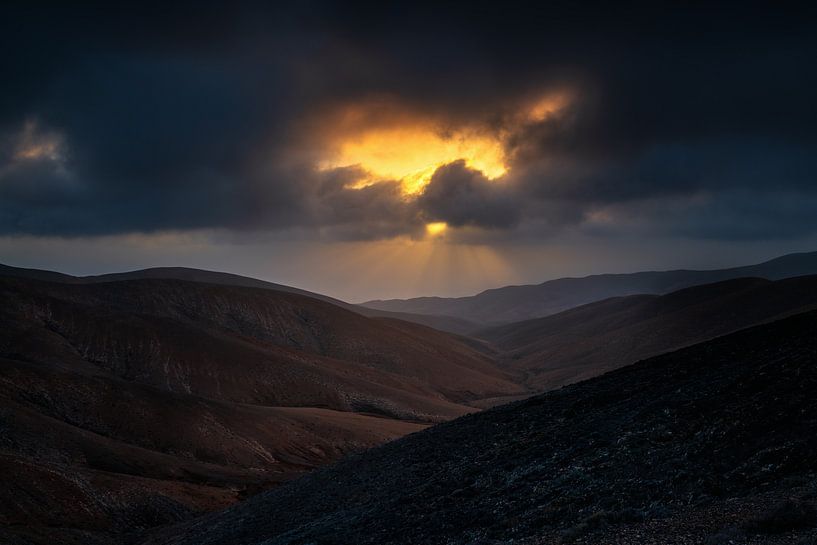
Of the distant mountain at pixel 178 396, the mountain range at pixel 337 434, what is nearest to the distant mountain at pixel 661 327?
the mountain range at pixel 337 434

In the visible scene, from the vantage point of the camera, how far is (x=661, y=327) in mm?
139625

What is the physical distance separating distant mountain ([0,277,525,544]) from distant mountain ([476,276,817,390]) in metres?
15.7

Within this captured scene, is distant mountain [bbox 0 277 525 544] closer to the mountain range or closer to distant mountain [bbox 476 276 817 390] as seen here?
the mountain range

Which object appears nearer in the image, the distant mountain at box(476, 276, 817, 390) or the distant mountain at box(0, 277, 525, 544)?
the distant mountain at box(0, 277, 525, 544)

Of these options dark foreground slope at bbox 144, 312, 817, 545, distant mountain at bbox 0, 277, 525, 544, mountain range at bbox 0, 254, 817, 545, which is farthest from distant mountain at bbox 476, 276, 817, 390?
dark foreground slope at bbox 144, 312, 817, 545

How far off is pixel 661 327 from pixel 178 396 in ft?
368

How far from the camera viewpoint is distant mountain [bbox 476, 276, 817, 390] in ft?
401

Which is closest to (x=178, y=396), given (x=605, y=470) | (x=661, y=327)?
(x=605, y=470)

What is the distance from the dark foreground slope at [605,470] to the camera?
592 inches

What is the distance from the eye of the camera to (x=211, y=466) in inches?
2115

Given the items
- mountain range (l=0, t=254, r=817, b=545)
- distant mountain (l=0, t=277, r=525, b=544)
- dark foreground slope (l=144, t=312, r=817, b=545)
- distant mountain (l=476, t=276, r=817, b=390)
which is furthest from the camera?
distant mountain (l=476, t=276, r=817, b=390)

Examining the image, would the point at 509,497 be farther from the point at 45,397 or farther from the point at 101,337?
the point at 101,337

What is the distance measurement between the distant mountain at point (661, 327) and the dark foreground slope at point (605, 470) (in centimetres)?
8816

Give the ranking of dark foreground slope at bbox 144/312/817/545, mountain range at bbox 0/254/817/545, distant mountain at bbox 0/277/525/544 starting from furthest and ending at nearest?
distant mountain at bbox 0/277/525/544 → mountain range at bbox 0/254/817/545 → dark foreground slope at bbox 144/312/817/545
